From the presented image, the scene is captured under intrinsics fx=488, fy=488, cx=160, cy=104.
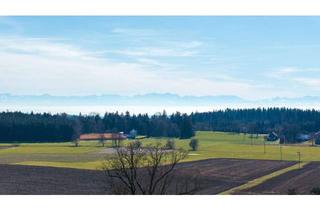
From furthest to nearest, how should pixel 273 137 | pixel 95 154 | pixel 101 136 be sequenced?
pixel 273 137 < pixel 101 136 < pixel 95 154

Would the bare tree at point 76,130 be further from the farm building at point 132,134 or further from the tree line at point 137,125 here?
the farm building at point 132,134

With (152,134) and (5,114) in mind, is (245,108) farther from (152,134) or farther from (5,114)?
(5,114)

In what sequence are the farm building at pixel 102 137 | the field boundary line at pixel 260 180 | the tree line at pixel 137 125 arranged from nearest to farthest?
1. the field boundary line at pixel 260 180
2. the farm building at pixel 102 137
3. the tree line at pixel 137 125

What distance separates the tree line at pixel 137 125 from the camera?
55.8 m

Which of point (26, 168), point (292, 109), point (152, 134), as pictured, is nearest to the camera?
point (26, 168)

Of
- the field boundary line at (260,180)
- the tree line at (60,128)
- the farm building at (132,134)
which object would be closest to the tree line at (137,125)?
the tree line at (60,128)

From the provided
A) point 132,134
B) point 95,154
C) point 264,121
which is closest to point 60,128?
point 132,134

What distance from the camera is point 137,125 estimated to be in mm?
61562

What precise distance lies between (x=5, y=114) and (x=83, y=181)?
140 ft

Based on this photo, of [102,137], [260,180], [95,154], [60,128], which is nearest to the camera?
[260,180]

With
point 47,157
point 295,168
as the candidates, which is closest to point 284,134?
point 295,168

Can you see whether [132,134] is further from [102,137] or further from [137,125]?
[137,125]

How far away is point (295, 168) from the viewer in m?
32.4

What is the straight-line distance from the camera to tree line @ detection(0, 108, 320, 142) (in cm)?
5581
